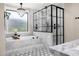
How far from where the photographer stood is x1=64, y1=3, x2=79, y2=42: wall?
41.3 inches

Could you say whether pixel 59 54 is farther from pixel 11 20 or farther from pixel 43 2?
pixel 11 20

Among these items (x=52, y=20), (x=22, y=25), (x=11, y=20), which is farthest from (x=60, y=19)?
(x=11, y=20)

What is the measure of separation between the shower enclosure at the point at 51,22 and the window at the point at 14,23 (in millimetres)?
161

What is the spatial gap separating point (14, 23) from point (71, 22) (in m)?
0.68

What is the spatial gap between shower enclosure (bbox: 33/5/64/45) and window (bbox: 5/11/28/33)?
0.53 feet

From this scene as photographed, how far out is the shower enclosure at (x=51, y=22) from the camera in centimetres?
119

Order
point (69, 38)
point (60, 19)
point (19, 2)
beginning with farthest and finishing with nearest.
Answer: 1. point (60, 19)
2. point (69, 38)
3. point (19, 2)

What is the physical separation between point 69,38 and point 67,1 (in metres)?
0.42

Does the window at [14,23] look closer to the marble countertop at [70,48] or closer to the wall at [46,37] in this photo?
the wall at [46,37]

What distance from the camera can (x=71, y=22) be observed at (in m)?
1.09

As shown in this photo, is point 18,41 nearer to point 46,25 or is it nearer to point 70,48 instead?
point 46,25

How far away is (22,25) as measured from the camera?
1.16 metres

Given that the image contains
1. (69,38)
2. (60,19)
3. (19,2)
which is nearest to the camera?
(19,2)

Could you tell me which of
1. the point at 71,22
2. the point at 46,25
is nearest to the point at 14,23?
the point at 46,25
